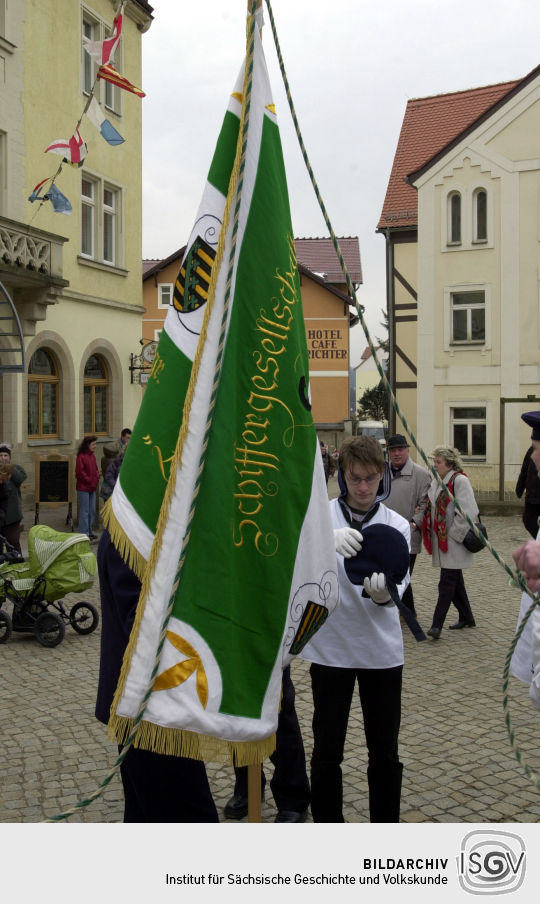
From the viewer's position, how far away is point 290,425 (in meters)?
2.24

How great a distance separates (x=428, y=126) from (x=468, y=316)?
26.2ft

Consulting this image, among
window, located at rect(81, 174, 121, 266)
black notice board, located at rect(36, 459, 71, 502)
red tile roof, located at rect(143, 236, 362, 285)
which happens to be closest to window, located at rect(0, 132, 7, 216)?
window, located at rect(81, 174, 121, 266)

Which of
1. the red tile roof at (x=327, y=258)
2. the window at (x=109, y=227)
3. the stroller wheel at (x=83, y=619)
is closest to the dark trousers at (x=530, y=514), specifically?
the stroller wheel at (x=83, y=619)

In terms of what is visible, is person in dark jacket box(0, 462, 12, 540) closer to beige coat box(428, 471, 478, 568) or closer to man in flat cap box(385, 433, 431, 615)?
man in flat cap box(385, 433, 431, 615)

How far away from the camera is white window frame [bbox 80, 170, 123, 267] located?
705 inches

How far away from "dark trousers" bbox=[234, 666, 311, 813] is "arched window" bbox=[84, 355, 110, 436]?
1531 centimetres

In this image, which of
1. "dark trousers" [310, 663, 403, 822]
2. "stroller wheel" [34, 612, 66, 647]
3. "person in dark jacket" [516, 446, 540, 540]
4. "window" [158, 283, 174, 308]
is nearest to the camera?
"dark trousers" [310, 663, 403, 822]

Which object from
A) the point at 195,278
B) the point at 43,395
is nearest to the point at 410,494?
the point at 195,278

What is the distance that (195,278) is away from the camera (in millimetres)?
2248

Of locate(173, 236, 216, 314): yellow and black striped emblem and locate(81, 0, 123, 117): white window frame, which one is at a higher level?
locate(81, 0, 123, 117): white window frame

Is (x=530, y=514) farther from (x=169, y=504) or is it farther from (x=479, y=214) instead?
(x=479, y=214)

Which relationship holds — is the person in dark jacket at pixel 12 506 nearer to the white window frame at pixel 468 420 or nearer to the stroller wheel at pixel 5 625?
the stroller wheel at pixel 5 625
